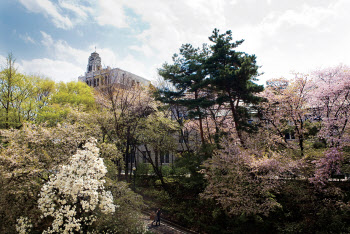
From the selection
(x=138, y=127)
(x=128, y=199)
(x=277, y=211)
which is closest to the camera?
(x=128, y=199)

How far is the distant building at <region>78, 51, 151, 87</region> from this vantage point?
2122 cm

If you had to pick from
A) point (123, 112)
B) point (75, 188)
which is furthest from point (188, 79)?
point (75, 188)

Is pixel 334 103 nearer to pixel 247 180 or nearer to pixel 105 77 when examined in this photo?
pixel 247 180

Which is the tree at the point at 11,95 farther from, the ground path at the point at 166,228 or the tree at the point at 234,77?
the tree at the point at 234,77

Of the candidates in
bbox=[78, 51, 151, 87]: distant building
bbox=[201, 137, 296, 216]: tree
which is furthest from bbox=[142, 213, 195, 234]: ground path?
bbox=[78, 51, 151, 87]: distant building

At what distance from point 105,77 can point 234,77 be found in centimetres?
1341

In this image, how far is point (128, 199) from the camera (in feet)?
35.6

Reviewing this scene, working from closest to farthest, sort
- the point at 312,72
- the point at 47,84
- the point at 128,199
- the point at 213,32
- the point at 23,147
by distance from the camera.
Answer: the point at 23,147, the point at 128,199, the point at 312,72, the point at 213,32, the point at 47,84

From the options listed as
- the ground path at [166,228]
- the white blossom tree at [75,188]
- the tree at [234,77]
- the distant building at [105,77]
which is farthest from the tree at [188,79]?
the white blossom tree at [75,188]

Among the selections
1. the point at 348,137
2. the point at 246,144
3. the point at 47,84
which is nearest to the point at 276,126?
the point at 246,144

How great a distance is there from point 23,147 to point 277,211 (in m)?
15.4

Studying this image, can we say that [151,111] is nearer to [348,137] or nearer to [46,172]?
[46,172]

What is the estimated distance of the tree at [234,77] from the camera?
1564 cm

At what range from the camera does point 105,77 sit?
73.3 feet
